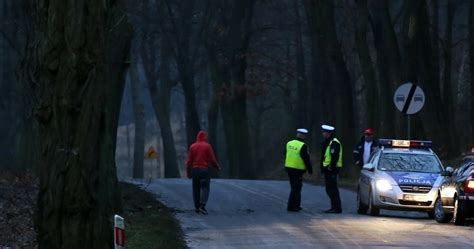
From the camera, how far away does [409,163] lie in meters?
26.1

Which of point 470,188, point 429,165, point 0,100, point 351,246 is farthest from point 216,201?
point 0,100

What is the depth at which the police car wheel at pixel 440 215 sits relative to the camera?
23.7m

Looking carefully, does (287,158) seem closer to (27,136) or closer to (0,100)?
(27,136)

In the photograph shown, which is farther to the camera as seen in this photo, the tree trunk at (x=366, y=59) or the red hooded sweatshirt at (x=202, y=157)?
the tree trunk at (x=366, y=59)

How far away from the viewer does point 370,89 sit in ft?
148

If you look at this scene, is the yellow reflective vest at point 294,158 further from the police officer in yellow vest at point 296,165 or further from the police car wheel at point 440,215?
the police car wheel at point 440,215

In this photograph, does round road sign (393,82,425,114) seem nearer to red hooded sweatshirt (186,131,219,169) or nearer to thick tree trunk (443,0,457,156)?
red hooded sweatshirt (186,131,219,169)

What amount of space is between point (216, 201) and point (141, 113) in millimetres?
35821

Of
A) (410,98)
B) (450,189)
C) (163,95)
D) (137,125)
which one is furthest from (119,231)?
(137,125)

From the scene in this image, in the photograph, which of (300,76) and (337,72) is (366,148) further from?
(300,76)

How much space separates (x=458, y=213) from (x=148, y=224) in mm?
5887

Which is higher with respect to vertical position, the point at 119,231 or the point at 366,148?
the point at 366,148

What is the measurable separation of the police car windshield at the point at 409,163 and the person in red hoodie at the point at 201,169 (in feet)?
12.3

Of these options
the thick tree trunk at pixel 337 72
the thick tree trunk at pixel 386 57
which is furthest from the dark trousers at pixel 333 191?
the thick tree trunk at pixel 337 72
